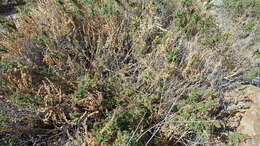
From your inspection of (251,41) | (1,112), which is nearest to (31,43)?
(1,112)

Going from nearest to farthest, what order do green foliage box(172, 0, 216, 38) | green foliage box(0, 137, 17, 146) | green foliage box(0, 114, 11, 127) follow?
1. green foliage box(0, 114, 11, 127)
2. green foliage box(0, 137, 17, 146)
3. green foliage box(172, 0, 216, 38)

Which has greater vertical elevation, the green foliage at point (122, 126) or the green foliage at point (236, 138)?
the green foliage at point (122, 126)

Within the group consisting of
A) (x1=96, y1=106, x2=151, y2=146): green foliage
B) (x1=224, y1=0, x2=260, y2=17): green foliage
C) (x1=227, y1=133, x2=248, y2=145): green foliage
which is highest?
(x1=224, y1=0, x2=260, y2=17): green foliage

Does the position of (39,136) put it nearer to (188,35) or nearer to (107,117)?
(107,117)

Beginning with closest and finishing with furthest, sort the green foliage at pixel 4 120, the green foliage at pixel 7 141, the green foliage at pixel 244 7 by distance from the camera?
the green foliage at pixel 4 120
the green foliage at pixel 7 141
the green foliage at pixel 244 7

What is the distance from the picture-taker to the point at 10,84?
1.85m

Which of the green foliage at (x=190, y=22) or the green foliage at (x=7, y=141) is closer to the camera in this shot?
the green foliage at (x=7, y=141)

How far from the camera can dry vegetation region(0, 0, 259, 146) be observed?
1.78 meters

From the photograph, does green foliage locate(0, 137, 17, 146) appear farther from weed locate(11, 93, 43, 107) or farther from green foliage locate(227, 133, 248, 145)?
green foliage locate(227, 133, 248, 145)

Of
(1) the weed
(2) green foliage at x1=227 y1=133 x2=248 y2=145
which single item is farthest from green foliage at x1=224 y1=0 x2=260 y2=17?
(1) the weed

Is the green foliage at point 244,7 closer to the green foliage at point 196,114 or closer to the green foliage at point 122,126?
the green foliage at point 196,114

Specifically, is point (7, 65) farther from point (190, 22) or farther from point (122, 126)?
point (190, 22)

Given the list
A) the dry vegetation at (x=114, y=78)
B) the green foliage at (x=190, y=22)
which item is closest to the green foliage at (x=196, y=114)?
the dry vegetation at (x=114, y=78)

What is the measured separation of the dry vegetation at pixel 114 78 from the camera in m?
1.78
